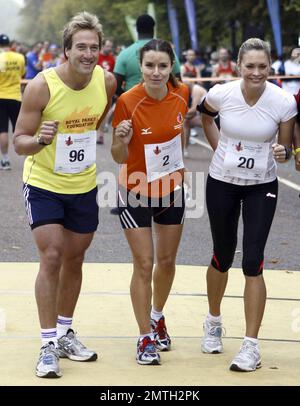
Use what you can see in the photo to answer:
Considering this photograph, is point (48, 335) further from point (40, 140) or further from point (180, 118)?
point (180, 118)

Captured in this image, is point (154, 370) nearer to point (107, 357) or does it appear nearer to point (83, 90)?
point (107, 357)

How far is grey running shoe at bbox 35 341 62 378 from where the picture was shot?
6.15 m

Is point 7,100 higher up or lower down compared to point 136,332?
higher up

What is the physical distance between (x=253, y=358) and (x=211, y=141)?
1.44 meters

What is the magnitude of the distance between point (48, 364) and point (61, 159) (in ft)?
3.91

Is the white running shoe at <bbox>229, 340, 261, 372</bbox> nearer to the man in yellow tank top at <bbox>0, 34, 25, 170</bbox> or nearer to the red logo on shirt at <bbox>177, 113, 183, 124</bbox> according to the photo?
the red logo on shirt at <bbox>177, 113, 183, 124</bbox>

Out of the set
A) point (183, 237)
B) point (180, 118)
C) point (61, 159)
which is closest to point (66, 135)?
point (61, 159)

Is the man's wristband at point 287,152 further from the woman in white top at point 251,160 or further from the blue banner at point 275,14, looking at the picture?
the blue banner at point 275,14

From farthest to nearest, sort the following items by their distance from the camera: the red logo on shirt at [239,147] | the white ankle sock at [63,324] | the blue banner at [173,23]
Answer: the blue banner at [173,23]
the white ankle sock at [63,324]
the red logo on shirt at [239,147]

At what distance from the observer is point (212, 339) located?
687 centimetres

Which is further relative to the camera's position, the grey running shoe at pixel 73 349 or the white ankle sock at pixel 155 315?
the white ankle sock at pixel 155 315

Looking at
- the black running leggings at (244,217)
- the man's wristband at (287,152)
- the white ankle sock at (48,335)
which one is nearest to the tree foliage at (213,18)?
the black running leggings at (244,217)

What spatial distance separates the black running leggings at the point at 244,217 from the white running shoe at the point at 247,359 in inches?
17.1

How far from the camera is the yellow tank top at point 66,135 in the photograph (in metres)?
6.29
